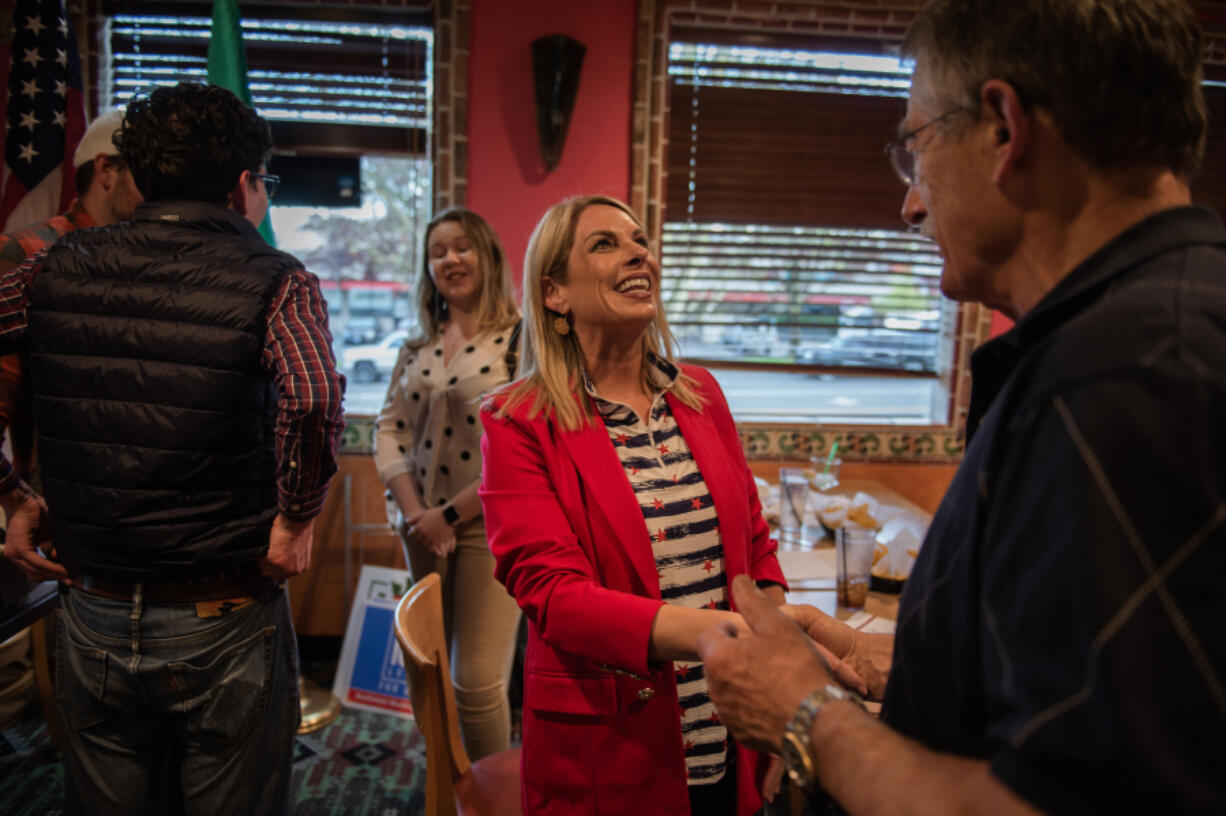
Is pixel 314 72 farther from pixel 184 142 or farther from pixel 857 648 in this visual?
pixel 857 648

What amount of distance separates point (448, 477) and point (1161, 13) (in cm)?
209

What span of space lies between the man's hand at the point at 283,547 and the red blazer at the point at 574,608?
0.41m

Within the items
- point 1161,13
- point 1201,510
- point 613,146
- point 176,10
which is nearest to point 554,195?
point 613,146

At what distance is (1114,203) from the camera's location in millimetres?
624

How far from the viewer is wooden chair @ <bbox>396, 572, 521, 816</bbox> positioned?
51.8 inches

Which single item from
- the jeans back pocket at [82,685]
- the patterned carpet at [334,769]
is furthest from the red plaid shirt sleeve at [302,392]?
the patterned carpet at [334,769]

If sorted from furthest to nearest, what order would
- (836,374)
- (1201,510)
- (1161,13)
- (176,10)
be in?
(836,374)
(176,10)
(1161,13)
(1201,510)

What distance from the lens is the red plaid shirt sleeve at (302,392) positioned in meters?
1.33

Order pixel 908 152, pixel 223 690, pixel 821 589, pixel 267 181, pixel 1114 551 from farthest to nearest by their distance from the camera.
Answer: pixel 821 589 < pixel 267 181 < pixel 223 690 < pixel 908 152 < pixel 1114 551

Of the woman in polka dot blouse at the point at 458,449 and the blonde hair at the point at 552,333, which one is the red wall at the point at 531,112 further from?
the blonde hair at the point at 552,333

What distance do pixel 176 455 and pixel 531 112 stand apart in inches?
95.3

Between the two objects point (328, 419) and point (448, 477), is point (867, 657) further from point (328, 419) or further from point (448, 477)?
point (448, 477)

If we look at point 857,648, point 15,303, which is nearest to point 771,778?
point 857,648

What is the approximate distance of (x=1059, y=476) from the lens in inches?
20.3
